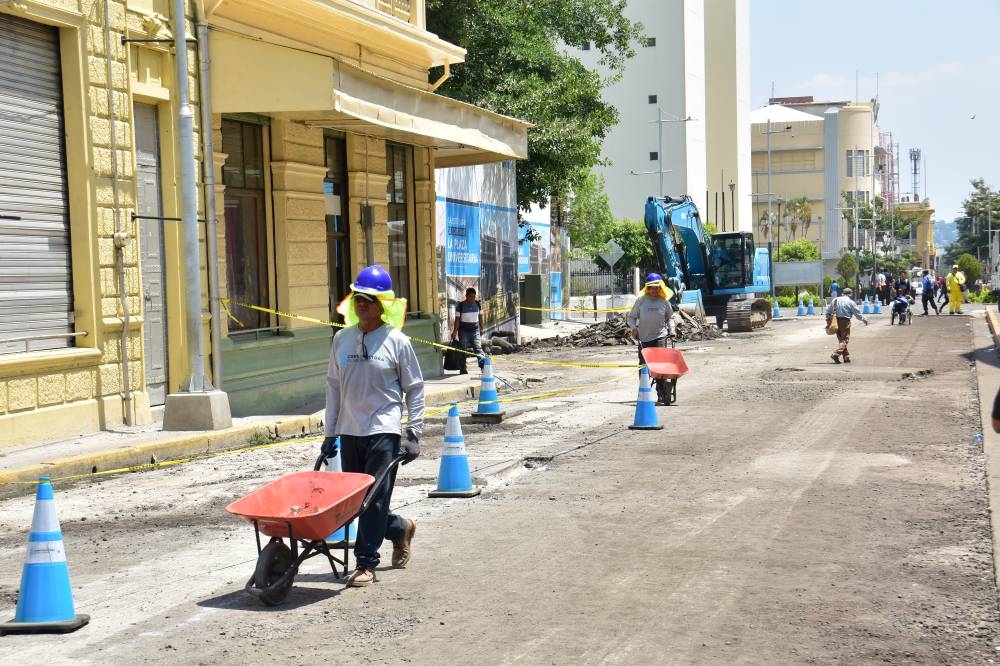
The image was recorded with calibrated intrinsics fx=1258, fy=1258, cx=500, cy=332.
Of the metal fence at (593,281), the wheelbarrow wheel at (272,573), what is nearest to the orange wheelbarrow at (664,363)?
the wheelbarrow wheel at (272,573)

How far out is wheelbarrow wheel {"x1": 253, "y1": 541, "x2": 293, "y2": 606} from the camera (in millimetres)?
6676

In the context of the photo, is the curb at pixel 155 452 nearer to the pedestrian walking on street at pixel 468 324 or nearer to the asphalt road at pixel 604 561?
the asphalt road at pixel 604 561

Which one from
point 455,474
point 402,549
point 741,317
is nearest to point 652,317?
point 455,474

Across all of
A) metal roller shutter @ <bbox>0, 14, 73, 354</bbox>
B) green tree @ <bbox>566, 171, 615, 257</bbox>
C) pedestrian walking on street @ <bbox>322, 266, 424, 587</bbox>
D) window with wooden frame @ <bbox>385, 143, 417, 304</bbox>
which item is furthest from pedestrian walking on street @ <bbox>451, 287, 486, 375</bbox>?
green tree @ <bbox>566, 171, 615, 257</bbox>

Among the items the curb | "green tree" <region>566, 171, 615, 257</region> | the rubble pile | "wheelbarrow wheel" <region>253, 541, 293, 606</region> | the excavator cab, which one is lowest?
the rubble pile

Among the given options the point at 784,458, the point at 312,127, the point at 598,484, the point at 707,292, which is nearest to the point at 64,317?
the point at 312,127

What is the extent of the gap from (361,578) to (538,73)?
1099 inches

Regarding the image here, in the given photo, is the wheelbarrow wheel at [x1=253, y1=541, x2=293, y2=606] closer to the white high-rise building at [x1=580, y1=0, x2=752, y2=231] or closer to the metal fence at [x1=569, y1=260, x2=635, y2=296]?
the metal fence at [x1=569, y1=260, x2=635, y2=296]

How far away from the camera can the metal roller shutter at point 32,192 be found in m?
13.6

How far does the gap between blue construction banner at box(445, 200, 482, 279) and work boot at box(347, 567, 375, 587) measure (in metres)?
21.4

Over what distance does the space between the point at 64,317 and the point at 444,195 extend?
1504cm

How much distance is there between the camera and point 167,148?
631 inches

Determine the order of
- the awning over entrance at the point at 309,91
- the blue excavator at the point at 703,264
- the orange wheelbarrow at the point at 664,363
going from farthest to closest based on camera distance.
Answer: the blue excavator at the point at 703,264, the orange wheelbarrow at the point at 664,363, the awning over entrance at the point at 309,91

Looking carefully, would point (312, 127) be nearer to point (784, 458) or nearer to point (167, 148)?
point (167, 148)
